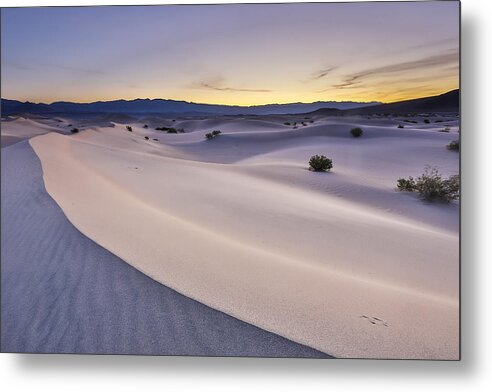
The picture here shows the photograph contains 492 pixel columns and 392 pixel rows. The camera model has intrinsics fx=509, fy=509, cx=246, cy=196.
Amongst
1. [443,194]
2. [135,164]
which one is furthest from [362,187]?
[135,164]

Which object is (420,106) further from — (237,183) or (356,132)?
(237,183)

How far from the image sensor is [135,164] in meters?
3.67

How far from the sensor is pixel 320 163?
3426mm

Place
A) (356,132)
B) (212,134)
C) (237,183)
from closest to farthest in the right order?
(356,132), (212,134), (237,183)

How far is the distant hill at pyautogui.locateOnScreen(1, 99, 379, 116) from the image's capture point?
3482 millimetres

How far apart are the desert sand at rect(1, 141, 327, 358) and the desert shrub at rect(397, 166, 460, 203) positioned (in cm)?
123

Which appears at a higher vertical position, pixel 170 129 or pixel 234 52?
pixel 234 52

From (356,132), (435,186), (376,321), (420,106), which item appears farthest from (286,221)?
(420,106)

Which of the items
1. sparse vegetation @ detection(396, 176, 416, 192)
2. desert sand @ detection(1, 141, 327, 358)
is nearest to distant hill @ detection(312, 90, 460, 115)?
sparse vegetation @ detection(396, 176, 416, 192)

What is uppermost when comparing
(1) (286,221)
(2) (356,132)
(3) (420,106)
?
(3) (420,106)

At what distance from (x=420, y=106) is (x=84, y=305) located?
8.38 ft

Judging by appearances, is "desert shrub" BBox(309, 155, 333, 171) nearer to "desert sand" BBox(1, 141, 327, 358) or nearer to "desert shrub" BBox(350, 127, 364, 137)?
"desert shrub" BBox(350, 127, 364, 137)

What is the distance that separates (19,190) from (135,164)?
839mm

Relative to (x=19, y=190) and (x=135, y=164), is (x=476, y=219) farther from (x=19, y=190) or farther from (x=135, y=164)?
(x=19, y=190)
